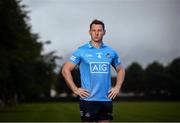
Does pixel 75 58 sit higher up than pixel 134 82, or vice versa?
pixel 75 58

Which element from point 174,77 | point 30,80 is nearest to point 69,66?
point 30,80

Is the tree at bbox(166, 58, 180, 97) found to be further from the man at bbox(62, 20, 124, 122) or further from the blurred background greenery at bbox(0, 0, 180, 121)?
the man at bbox(62, 20, 124, 122)

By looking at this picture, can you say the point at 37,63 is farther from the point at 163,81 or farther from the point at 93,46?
the point at 163,81

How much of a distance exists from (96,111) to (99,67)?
48cm

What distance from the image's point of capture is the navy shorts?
593 centimetres

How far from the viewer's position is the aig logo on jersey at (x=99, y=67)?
5871 millimetres

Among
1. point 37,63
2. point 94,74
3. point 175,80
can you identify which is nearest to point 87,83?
point 94,74

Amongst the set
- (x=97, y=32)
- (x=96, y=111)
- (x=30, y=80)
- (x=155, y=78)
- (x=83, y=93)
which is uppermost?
(x=97, y=32)

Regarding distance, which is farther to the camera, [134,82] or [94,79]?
[134,82]

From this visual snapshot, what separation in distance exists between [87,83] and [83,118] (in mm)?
391

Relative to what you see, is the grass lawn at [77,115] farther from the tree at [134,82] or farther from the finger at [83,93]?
the tree at [134,82]

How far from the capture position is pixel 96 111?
19.5 feet

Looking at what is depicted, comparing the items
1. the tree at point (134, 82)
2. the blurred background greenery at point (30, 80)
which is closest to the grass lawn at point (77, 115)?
the blurred background greenery at point (30, 80)

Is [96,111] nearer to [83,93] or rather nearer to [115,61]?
[83,93]
